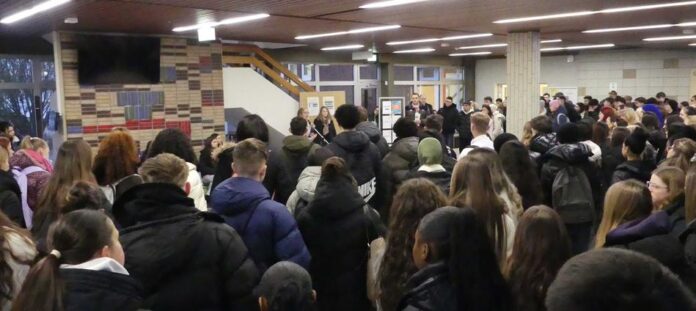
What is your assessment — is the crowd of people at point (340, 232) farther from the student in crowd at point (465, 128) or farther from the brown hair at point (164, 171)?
the student in crowd at point (465, 128)

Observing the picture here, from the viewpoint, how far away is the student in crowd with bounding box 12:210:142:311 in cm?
181

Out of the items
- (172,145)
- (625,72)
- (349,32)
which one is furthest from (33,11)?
(625,72)

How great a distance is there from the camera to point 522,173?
13.6 feet

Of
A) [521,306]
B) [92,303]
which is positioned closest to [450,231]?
[521,306]

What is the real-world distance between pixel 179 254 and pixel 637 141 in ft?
13.2

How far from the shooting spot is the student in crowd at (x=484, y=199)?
299 centimetres

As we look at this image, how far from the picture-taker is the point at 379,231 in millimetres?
3596

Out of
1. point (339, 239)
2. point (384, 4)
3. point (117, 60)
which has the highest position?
point (384, 4)

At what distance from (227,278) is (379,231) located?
1.28 metres

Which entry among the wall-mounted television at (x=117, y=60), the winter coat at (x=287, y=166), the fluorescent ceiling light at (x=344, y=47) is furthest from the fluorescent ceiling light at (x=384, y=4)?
the fluorescent ceiling light at (x=344, y=47)

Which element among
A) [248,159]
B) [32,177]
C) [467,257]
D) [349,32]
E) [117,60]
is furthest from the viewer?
[349,32]

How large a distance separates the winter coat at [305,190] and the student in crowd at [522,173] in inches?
51.0

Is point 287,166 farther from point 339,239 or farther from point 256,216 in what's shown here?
point 256,216

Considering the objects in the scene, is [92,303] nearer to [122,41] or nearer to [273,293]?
[273,293]
